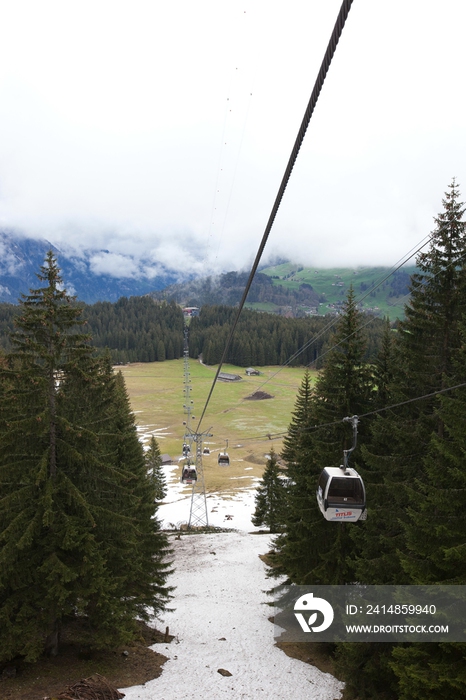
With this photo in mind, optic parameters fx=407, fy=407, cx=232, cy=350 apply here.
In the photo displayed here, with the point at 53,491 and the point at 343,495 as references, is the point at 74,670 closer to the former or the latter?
the point at 53,491

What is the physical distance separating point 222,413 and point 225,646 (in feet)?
289

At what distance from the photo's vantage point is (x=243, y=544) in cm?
3806

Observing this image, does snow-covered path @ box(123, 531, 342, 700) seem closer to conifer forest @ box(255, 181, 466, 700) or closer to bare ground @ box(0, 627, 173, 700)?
bare ground @ box(0, 627, 173, 700)

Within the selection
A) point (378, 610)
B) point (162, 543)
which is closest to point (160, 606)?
point (162, 543)

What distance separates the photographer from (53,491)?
43.6 ft

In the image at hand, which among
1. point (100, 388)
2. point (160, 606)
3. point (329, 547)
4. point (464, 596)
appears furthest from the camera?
point (160, 606)

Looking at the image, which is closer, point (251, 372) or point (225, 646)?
point (225, 646)

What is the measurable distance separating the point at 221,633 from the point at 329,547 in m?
8.06

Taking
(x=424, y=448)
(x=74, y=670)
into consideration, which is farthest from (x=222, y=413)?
(x=424, y=448)

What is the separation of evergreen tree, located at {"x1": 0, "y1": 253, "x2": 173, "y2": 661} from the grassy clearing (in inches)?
1403

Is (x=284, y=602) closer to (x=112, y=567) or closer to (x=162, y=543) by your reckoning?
(x=162, y=543)

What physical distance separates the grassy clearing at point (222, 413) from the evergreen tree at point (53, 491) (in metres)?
35.6

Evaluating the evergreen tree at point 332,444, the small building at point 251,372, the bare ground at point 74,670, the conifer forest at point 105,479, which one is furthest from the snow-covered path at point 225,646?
the small building at point 251,372

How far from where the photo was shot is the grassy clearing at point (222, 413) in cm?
7168
